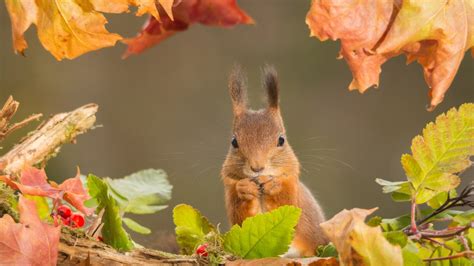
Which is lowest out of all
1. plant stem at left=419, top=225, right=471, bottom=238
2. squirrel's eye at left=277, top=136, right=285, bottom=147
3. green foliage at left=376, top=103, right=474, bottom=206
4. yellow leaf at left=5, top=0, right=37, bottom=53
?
squirrel's eye at left=277, top=136, right=285, bottom=147

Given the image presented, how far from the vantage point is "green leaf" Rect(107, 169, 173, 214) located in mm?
1019

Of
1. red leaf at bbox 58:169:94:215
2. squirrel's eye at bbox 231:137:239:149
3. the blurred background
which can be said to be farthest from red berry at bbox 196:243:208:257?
the blurred background

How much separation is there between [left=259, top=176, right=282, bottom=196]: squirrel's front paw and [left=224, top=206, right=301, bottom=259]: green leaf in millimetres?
448

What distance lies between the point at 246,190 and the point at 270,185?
0.04m

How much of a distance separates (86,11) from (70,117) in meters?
0.26

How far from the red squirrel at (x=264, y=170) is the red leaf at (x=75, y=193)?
0.43 m

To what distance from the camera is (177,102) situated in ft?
10.6

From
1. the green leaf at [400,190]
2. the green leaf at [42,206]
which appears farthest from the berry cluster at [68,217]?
the green leaf at [400,190]

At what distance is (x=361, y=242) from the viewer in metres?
0.66

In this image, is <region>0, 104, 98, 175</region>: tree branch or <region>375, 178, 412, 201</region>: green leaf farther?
<region>0, 104, 98, 175</region>: tree branch

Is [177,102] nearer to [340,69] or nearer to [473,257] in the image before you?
[340,69]

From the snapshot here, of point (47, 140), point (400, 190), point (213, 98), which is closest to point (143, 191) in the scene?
point (47, 140)

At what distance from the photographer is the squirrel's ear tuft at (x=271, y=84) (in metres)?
1.22

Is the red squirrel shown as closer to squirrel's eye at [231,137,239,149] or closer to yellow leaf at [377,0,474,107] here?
squirrel's eye at [231,137,239,149]
